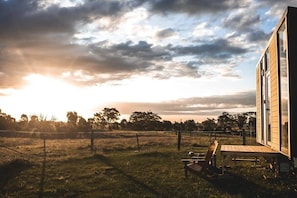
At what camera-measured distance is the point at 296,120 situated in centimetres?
666

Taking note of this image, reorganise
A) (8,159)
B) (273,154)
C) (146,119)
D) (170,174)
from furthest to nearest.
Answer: (146,119), (8,159), (170,174), (273,154)

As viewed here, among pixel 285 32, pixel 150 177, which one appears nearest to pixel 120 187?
pixel 150 177

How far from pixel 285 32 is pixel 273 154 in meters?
3.42

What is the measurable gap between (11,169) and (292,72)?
8.83m

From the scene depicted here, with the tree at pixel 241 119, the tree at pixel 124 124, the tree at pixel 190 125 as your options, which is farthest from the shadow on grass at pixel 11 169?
the tree at pixel 124 124

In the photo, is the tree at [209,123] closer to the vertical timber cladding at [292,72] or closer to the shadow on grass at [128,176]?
the shadow on grass at [128,176]

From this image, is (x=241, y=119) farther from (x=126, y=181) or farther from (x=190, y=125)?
(x=126, y=181)

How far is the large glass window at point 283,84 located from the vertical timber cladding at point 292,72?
0.22 metres

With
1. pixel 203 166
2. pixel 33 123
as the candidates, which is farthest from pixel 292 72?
pixel 33 123

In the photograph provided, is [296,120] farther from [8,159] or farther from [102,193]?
[8,159]

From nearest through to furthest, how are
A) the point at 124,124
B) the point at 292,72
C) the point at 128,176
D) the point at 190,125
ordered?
the point at 292,72 < the point at 128,176 < the point at 190,125 < the point at 124,124

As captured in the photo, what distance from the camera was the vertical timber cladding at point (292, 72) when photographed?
6.68 metres

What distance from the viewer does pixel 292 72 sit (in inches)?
263

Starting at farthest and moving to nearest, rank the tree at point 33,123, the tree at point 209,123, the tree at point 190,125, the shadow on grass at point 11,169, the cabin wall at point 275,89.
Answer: the tree at point 209,123 → the tree at point 190,125 → the tree at point 33,123 → the shadow on grass at point 11,169 → the cabin wall at point 275,89
